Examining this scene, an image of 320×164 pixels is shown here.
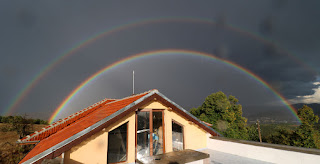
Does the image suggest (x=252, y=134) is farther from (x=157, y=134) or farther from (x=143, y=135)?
(x=143, y=135)

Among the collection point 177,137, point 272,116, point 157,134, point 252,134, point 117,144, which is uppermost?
point 157,134

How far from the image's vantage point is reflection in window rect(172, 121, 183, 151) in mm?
6938

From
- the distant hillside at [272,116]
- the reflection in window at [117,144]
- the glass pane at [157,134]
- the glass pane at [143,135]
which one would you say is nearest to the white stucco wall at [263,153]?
the glass pane at [157,134]

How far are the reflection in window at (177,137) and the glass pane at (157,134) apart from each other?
671mm

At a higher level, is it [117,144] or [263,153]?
[117,144]

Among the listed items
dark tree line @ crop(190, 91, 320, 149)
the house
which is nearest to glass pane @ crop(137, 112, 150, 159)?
the house

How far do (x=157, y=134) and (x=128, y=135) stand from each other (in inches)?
57.3

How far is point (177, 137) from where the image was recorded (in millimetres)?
7066

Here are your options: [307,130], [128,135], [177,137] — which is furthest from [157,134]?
[307,130]

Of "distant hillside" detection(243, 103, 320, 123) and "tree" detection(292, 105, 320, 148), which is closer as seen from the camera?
"tree" detection(292, 105, 320, 148)

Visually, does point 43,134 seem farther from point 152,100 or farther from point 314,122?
point 314,122

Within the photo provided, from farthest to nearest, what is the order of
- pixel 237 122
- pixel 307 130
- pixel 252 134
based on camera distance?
pixel 252 134 < pixel 237 122 < pixel 307 130

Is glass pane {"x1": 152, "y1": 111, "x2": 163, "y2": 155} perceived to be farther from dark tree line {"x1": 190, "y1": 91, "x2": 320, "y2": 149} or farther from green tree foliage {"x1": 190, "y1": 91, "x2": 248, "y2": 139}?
green tree foliage {"x1": 190, "y1": 91, "x2": 248, "y2": 139}

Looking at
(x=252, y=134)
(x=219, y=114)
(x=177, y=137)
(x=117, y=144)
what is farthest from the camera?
(x=252, y=134)
